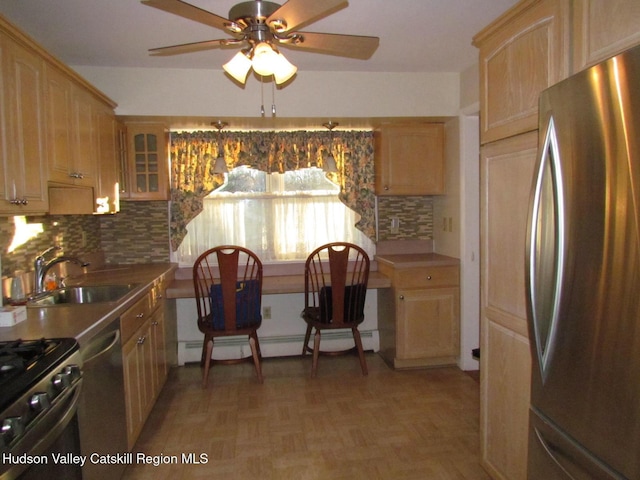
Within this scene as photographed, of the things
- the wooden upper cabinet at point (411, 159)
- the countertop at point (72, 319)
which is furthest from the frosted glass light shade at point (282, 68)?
the wooden upper cabinet at point (411, 159)

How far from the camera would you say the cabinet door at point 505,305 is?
66.2 inches

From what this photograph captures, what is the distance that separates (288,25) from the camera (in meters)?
1.63

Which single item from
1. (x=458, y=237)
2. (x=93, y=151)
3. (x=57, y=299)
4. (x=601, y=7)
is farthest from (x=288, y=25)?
(x=458, y=237)

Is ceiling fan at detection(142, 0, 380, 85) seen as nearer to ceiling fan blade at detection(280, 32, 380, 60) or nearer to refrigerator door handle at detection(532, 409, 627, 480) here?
ceiling fan blade at detection(280, 32, 380, 60)

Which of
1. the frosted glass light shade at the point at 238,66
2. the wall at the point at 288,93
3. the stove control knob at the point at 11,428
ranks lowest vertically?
the stove control knob at the point at 11,428

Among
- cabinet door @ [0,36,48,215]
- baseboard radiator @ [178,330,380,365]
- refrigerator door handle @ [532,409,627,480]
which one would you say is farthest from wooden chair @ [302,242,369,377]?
refrigerator door handle @ [532,409,627,480]

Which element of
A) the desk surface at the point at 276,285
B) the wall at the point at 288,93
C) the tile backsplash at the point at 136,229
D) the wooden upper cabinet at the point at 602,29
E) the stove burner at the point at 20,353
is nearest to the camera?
the wooden upper cabinet at the point at 602,29

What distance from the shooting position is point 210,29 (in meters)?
2.43

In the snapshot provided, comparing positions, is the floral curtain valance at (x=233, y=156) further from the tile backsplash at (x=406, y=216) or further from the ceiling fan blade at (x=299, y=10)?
the ceiling fan blade at (x=299, y=10)

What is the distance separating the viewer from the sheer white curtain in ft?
12.3

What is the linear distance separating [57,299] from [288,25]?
189cm

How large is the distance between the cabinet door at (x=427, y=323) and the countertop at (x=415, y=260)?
204 mm

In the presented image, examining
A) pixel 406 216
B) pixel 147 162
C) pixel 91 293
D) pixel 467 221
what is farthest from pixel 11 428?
pixel 406 216

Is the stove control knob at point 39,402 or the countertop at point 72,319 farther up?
the countertop at point 72,319
